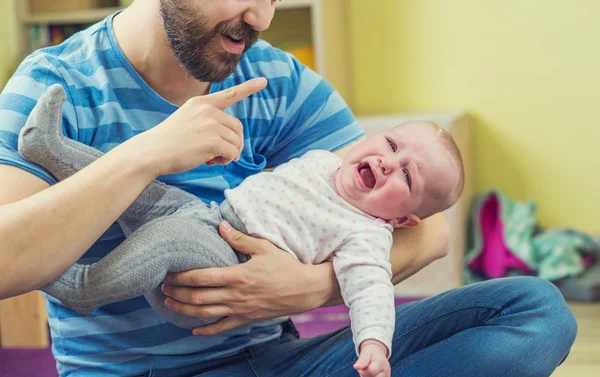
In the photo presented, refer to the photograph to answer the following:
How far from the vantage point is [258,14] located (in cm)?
131

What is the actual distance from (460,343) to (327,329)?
1.25 m

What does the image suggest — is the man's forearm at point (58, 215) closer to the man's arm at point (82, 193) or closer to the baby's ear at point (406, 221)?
the man's arm at point (82, 193)

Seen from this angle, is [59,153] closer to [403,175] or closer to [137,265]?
[137,265]

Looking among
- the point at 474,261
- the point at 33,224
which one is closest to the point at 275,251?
the point at 33,224

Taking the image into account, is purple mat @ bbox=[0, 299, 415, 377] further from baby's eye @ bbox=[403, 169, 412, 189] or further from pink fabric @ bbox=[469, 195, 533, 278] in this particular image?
baby's eye @ bbox=[403, 169, 412, 189]

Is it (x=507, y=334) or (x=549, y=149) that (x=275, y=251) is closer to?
(x=507, y=334)

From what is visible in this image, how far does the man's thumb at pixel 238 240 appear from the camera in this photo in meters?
1.26

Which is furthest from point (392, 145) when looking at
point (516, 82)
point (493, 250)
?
point (516, 82)

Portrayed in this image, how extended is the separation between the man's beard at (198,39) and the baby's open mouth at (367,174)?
0.89 ft

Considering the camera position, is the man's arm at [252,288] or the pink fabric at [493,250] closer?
the man's arm at [252,288]

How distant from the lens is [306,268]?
4.23 ft

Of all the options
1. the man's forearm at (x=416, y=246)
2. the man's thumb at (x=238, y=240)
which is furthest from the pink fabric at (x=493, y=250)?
the man's thumb at (x=238, y=240)

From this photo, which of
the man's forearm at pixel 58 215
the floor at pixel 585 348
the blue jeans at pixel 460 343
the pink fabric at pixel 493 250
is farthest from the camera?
the pink fabric at pixel 493 250

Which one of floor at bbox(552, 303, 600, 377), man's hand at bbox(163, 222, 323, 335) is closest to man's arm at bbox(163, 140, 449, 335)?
man's hand at bbox(163, 222, 323, 335)
